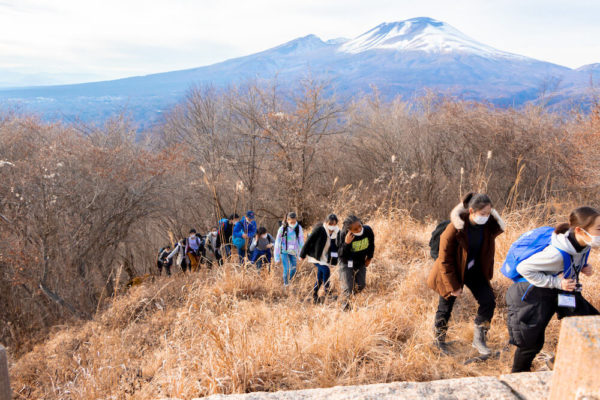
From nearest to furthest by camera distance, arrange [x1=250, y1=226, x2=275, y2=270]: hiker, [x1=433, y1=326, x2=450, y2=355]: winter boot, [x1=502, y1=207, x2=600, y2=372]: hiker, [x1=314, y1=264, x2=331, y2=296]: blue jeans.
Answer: [x1=502, y1=207, x2=600, y2=372]: hiker → [x1=433, y1=326, x2=450, y2=355]: winter boot → [x1=314, y1=264, x2=331, y2=296]: blue jeans → [x1=250, y1=226, x2=275, y2=270]: hiker

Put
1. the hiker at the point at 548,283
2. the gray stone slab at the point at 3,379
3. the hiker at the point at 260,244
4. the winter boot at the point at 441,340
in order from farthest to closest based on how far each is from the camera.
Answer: the hiker at the point at 260,244, the winter boot at the point at 441,340, the hiker at the point at 548,283, the gray stone slab at the point at 3,379

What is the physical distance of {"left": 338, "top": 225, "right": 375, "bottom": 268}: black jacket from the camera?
4.57m

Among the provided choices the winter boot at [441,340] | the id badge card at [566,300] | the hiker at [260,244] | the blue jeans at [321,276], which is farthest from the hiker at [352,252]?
the hiker at [260,244]

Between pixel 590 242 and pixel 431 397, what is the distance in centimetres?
159

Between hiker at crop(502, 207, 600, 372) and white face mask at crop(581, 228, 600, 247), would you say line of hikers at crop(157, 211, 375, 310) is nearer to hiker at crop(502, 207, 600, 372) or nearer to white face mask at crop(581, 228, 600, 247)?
hiker at crop(502, 207, 600, 372)

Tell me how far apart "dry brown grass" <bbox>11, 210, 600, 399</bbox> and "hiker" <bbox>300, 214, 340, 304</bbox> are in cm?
52

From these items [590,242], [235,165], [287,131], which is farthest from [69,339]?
[235,165]

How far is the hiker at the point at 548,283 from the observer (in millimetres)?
2400

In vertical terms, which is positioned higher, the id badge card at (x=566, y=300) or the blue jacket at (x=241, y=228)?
the id badge card at (x=566, y=300)

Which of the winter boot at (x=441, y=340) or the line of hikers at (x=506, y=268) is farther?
the winter boot at (x=441, y=340)

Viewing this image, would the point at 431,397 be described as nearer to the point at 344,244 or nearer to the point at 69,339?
the point at 344,244

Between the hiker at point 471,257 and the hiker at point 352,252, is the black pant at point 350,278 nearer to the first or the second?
the hiker at point 352,252

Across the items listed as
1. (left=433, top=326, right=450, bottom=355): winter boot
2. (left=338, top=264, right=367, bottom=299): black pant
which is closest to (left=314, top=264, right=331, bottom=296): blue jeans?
(left=338, top=264, right=367, bottom=299): black pant

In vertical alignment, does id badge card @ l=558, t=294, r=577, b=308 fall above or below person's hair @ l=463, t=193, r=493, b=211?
below
